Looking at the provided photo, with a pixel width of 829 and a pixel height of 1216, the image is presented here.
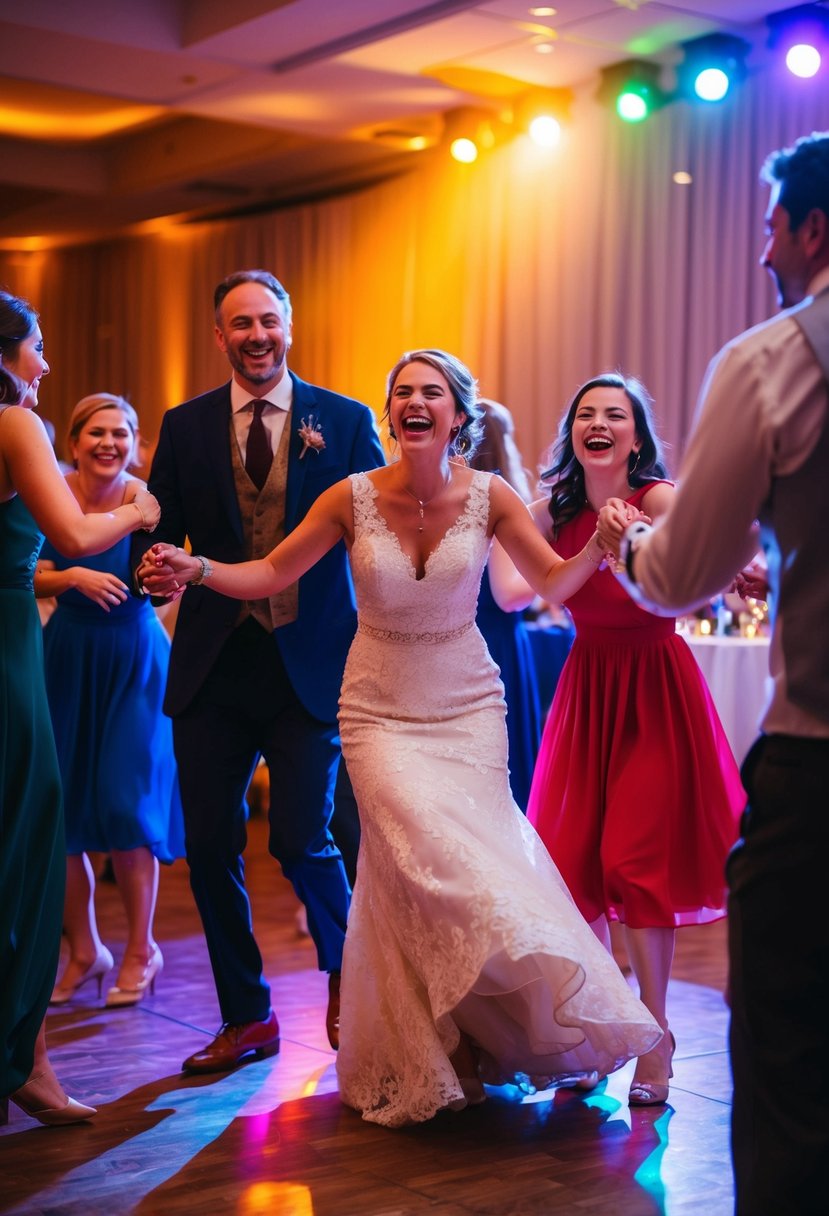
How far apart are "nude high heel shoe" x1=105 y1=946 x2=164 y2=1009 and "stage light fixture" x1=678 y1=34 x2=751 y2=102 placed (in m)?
5.21

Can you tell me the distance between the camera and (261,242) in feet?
36.5

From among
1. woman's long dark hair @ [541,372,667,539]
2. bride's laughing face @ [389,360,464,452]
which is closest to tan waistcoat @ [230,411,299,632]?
bride's laughing face @ [389,360,464,452]

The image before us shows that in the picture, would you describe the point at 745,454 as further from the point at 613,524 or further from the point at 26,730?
the point at 26,730

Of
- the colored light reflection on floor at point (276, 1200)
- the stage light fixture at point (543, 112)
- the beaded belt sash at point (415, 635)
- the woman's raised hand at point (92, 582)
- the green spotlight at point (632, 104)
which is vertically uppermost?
the stage light fixture at point (543, 112)

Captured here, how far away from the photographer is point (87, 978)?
15.0 feet

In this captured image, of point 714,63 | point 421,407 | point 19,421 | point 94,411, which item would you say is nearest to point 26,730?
point 19,421

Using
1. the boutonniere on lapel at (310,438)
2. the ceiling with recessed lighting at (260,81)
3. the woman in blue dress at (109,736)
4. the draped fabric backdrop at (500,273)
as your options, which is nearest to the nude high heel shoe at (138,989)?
the woman in blue dress at (109,736)

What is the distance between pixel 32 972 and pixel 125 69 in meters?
6.18

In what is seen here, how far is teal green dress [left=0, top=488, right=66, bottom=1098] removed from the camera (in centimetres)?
308

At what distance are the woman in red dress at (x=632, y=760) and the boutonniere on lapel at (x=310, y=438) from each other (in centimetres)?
64

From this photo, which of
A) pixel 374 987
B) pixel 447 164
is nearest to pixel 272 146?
pixel 447 164

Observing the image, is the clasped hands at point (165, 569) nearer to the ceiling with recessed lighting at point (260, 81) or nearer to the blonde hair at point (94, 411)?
the blonde hair at point (94, 411)

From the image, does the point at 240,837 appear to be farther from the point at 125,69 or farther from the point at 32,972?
the point at 125,69

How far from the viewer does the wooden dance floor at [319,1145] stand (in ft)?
9.13
